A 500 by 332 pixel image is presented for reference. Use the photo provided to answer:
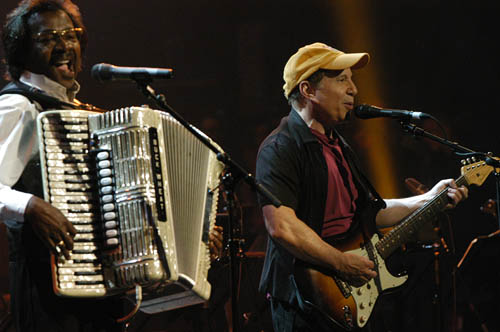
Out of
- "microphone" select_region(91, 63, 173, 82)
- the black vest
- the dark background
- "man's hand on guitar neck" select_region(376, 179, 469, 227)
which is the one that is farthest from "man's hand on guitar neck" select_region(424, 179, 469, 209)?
the dark background

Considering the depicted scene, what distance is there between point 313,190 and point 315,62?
746mm

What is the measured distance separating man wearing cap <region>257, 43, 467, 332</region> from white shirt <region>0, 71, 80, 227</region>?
112 centimetres

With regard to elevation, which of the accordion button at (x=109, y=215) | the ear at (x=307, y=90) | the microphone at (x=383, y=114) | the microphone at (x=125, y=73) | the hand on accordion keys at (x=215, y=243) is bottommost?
the hand on accordion keys at (x=215, y=243)

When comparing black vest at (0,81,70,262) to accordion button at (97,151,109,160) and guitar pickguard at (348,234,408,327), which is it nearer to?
accordion button at (97,151,109,160)

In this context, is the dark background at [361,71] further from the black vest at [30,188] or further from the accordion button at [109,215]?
the accordion button at [109,215]

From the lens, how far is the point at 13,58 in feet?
9.10

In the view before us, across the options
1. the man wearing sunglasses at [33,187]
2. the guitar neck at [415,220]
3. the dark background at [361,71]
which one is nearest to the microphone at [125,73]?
the man wearing sunglasses at [33,187]

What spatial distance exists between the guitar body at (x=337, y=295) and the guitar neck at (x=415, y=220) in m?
0.28

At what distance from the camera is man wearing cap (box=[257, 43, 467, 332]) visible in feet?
9.73

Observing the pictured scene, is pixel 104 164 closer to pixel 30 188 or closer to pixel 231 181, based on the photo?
pixel 30 188

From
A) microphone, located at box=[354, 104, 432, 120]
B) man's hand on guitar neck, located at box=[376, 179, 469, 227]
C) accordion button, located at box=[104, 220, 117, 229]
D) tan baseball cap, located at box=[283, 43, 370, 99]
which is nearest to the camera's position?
accordion button, located at box=[104, 220, 117, 229]

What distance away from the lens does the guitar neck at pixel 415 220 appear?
350 cm

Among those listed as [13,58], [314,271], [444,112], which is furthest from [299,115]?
[444,112]

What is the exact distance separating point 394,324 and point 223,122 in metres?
2.77
